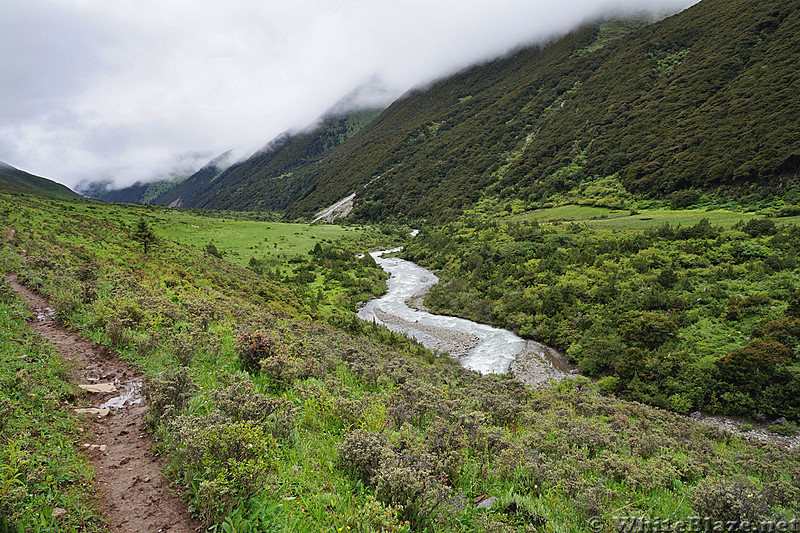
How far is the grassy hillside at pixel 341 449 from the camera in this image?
12.1 ft

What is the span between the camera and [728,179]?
4047cm

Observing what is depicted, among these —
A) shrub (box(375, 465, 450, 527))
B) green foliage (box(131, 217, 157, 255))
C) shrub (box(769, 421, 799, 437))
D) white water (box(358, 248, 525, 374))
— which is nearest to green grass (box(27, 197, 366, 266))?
white water (box(358, 248, 525, 374))

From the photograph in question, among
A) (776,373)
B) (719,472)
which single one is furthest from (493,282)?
(719,472)

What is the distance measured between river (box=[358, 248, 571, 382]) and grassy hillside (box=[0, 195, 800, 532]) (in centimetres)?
1085

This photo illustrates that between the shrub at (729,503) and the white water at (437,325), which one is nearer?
the shrub at (729,503)

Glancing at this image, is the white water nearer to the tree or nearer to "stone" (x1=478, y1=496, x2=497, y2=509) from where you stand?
"stone" (x1=478, y1=496, x2=497, y2=509)

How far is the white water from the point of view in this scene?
23.3 m

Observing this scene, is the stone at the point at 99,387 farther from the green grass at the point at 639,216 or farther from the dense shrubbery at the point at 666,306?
the green grass at the point at 639,216

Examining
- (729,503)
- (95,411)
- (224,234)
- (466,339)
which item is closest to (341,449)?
(95,411)

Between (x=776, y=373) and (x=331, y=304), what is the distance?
29.4m

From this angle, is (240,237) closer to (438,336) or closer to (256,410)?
(438,336)

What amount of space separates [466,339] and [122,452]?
24.2 meters

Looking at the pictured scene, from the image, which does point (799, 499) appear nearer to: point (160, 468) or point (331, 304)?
point (160, 468)

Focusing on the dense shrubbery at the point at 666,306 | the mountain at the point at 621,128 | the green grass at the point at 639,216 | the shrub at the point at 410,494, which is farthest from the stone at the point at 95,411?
the mountain at the point at 621,128
